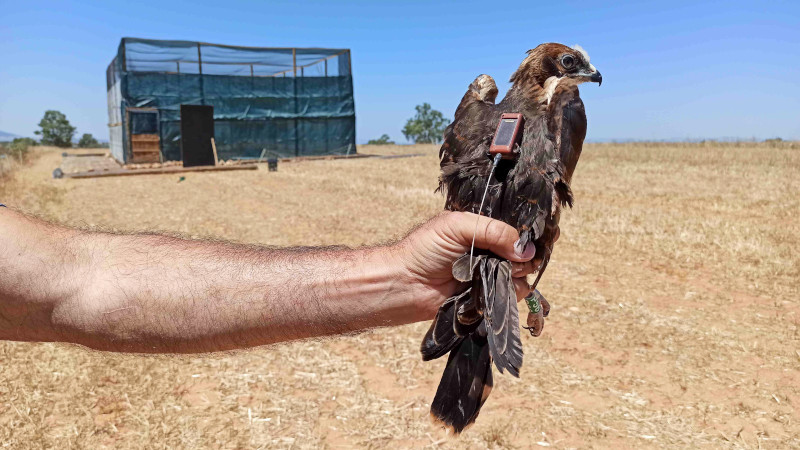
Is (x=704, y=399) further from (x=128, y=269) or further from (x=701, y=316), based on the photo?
(x=128, y=269)

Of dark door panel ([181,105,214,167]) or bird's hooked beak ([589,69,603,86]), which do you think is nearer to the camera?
bird's hooked beak ([589,69,603,86])

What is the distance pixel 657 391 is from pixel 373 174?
14383 millimetres

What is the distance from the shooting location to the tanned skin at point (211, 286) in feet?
5.95

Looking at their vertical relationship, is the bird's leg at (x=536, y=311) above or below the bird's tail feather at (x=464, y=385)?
above

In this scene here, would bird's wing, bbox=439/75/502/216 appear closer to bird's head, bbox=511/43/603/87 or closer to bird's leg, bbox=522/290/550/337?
bird's head, bbox=511/43/603/87

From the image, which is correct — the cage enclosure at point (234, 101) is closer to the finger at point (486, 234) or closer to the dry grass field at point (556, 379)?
the dry grass field at point (556, 379)

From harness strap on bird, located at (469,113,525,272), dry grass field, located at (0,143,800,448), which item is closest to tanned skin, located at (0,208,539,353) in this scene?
harness strap on bird, located at (469,113,525,272)

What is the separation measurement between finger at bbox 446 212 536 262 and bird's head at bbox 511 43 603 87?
1105 millimetres

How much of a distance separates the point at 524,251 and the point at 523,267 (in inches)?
2.9

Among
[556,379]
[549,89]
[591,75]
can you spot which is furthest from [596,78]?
[556,379]

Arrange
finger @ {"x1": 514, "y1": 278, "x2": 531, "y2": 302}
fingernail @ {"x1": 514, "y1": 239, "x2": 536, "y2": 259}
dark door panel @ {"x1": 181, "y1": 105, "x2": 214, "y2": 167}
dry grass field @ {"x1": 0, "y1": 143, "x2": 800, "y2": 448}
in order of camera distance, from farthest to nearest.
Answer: dark door panel @ {"x1": 181, "y1": 105, "x2": 214, "y2": 167} < dry grass field @ {"x1": 0, "y1": 143, "x2": 800, "y2": 448} < finger @ {"x1": 514, "y1": 278, "x2": 531, "y2": 302} < fingernail @ {"x1": 514, "y1": 239, "x2": 536, "y2": 259}

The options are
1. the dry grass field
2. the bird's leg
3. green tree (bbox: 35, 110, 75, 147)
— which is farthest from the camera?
green tree (bbox: 35, 110, 75, 147)

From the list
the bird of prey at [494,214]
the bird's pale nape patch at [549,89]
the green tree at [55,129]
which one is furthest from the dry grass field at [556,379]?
the green tree at [55,129]

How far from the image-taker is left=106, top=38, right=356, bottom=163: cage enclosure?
23375 millimetres
